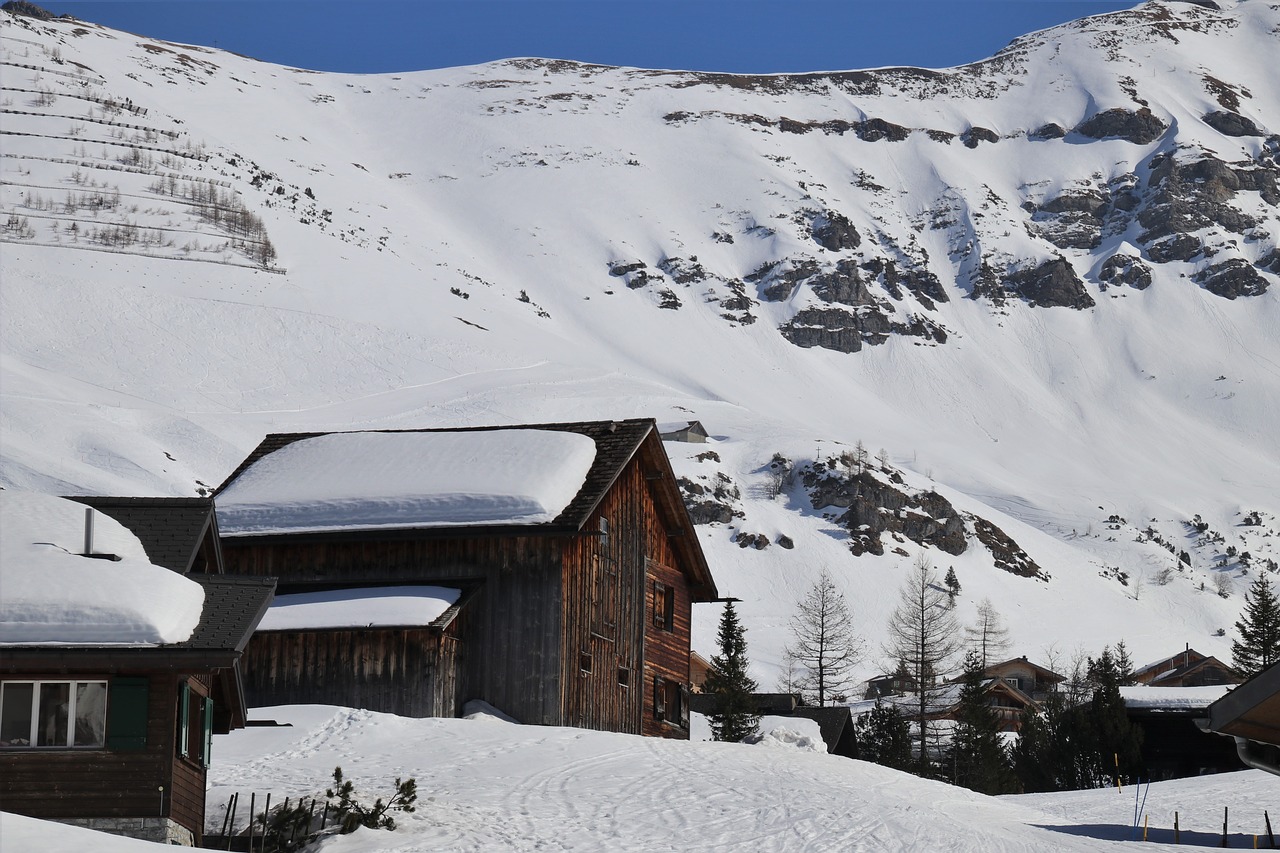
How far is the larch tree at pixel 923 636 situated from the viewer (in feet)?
208

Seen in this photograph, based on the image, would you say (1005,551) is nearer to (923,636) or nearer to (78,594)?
(923,636)

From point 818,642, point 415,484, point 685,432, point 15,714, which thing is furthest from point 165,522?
point 685,432

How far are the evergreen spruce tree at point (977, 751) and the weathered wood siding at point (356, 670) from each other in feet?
86.3

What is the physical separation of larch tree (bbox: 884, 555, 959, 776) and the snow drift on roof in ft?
91.8

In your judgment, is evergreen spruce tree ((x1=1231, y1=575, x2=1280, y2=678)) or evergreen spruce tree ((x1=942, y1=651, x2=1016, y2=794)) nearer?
evergreen spruce tree ((x1=942, y1=651, x2=1016, y2=794))

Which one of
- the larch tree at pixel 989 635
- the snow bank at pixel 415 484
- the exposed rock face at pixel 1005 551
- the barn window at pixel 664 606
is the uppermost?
the exposed rock face at pixel 1005 551

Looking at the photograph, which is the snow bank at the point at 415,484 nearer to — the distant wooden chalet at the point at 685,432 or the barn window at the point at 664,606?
the barn window at the point at 664,606

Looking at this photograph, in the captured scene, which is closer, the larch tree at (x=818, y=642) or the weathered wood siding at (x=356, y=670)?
the weathered wood siding at (x=356, y=670)

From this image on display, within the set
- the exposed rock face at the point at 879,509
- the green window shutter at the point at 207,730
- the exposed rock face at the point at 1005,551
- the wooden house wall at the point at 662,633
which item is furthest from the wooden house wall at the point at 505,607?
the exposed rock face at the point at 1005,551

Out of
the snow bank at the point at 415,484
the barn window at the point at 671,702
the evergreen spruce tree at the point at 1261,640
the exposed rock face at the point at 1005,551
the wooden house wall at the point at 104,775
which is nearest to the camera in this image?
the wooden house wall at the point at 104,775

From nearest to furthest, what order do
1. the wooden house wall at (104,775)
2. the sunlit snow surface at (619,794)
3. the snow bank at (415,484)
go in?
the wooden house wall at (104,775) → the sunlit snow surface at (619,794) → the snow bank at (415,484)

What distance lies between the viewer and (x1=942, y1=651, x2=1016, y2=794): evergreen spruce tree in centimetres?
5197

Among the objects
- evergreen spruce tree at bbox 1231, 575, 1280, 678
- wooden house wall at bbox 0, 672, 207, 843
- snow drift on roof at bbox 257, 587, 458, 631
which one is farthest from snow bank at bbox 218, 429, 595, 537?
evergreen spruce tree at bbox 1231, 575, 1280, 678

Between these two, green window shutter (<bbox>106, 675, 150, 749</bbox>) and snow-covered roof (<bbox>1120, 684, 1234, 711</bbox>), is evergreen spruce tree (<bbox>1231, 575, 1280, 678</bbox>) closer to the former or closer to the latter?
snow-covered roof (<bbox>1120, 684, 1234, 711</bbox>)
